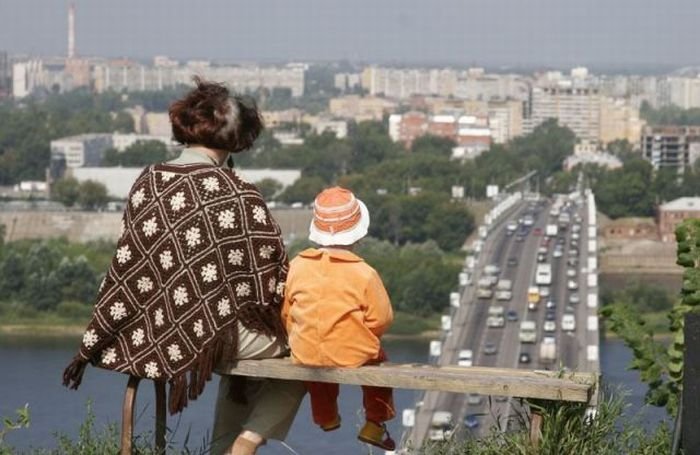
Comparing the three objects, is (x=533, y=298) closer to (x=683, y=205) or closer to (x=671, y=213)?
(x=671, y=213)

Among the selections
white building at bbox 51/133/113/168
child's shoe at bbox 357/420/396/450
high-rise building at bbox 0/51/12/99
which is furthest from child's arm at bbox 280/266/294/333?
high-rise building at bbox 0/51/12/99

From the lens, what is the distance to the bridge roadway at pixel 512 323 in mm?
10141

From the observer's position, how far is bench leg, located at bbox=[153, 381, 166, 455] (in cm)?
178

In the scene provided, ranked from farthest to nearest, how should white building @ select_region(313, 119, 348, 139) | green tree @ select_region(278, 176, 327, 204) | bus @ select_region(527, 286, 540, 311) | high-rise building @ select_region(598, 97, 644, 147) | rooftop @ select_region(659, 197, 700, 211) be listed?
high-rise building @ select_region(598, 97, 644, 147) < white building @ select_region(313, 119, 348, 139) < green tree @ select_region(278, 176, 327, 204) < rooftop @ select_region(659, 197, 700, 211) < bus @ select_region(527, 286, 540, 311)

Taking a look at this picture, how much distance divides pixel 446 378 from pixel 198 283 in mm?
207

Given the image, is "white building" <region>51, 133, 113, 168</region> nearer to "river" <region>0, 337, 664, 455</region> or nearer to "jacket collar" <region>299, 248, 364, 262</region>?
Answer: "river" <region>0, 337, 664, 455</region>

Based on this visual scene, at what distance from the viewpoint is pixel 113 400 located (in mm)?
6809

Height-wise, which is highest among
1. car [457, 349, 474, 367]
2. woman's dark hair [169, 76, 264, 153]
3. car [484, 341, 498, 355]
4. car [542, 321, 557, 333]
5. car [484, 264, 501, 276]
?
woman's dark hair [169, 76, 264, 153]

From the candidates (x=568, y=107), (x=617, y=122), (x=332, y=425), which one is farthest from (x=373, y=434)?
(x=568, y=107)

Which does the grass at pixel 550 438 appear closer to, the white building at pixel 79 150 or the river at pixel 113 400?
the river at pixel 113 400

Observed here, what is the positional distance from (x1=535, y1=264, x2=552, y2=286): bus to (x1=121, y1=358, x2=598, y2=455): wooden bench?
1573cm

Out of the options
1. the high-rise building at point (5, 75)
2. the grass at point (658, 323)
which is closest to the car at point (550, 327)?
the grass at point (658, 323)

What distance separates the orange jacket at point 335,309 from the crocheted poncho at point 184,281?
3 cm

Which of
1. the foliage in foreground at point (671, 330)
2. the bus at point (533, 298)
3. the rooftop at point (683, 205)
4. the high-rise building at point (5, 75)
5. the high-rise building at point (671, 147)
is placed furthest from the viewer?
the high-rise building at point (5, 75)
